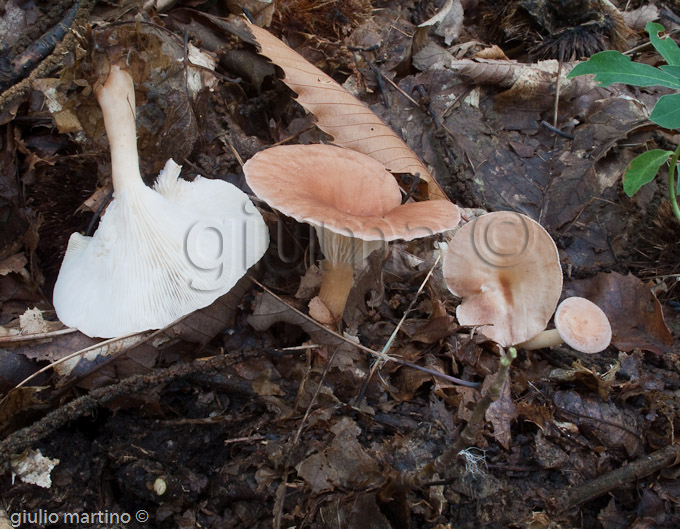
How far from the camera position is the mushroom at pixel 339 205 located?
6.68 feet

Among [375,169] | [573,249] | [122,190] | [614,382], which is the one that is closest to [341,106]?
[375,169]

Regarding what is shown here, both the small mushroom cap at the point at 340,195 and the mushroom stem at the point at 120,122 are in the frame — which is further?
the mushroom stem at the point at 120,122

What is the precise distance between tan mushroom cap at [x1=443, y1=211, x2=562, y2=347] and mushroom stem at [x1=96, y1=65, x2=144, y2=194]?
70.1 inches

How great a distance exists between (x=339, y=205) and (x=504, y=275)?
101cm

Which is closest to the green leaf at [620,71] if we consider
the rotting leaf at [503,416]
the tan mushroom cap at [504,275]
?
the tan mushroom cap at [504,275]

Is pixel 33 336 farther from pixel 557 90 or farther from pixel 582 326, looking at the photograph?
pixel 557 90

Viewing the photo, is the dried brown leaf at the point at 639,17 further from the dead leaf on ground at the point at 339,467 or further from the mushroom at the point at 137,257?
the dead leaf on ground at the point at 339,467

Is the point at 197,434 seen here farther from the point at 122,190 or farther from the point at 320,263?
the point at 122,190

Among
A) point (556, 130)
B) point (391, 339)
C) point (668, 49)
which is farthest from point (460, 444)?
point (556, 130)

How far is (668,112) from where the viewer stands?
217 cm

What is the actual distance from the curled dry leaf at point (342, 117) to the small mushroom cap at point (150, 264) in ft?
2.66

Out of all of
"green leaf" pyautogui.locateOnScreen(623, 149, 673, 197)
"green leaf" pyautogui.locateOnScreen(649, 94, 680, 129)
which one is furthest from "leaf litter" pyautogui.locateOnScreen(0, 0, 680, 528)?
"green leaf" pyautogui.locateOnScreen(649, 94, 680, 129)

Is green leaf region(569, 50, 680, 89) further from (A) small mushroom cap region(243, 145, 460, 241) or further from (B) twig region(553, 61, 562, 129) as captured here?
(B) twig region(553, 61, 562, 129)

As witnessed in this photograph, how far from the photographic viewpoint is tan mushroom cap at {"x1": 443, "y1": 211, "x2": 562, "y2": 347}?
98.4 inches
